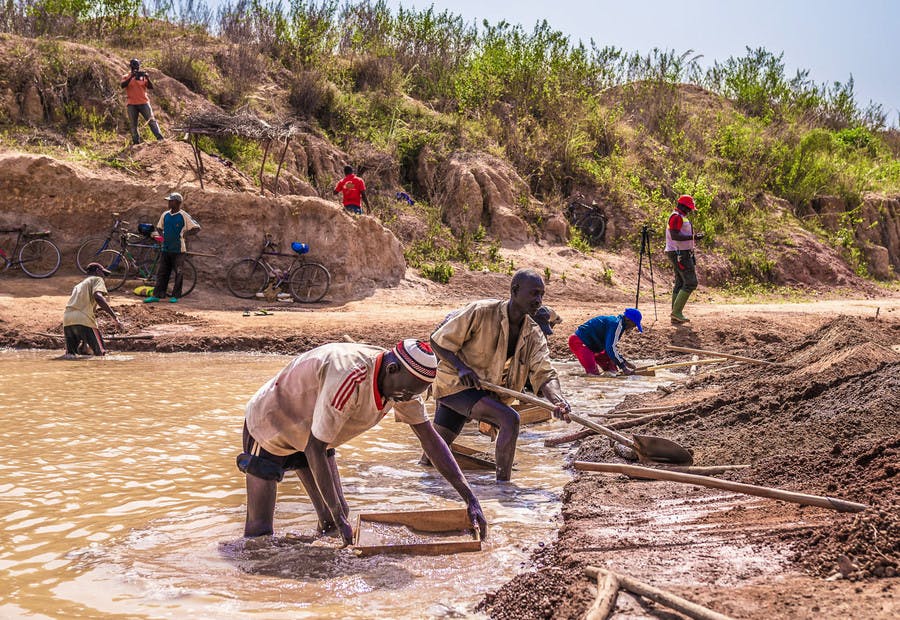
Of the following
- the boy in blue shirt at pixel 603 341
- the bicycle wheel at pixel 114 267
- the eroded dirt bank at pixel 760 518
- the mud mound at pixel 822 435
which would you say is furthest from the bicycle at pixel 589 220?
the eroded dirt bank at pixel 760 518

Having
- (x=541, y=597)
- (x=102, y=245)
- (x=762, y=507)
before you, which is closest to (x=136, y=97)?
(x=102, y=245)

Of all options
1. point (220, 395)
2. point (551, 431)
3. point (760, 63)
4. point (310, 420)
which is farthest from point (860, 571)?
point (760, 63)

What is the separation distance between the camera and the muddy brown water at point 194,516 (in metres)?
3.32

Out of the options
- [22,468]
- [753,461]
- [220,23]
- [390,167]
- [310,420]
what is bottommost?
[22,468]

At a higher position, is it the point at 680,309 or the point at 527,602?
the point at 680,309

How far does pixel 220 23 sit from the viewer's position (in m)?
22.1

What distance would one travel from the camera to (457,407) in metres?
5.21

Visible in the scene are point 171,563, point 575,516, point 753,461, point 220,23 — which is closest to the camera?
point 171,563

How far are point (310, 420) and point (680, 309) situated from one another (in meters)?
9.27

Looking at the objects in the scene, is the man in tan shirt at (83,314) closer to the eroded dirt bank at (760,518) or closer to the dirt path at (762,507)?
the dirt path at (762,507)

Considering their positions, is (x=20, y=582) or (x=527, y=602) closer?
(x=527, y=602)

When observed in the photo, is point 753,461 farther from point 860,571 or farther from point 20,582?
point 20,582

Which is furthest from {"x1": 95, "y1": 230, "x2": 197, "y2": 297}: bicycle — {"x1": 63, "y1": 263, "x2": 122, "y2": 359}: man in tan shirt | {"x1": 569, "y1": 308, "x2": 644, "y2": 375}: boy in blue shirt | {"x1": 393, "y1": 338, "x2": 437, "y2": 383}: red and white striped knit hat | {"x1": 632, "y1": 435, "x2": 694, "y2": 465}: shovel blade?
{"x1": 393, "y1": 338, "x2": 437, "y2": 383}: red and white striped knit hat

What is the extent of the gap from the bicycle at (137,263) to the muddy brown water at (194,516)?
5.59 m
